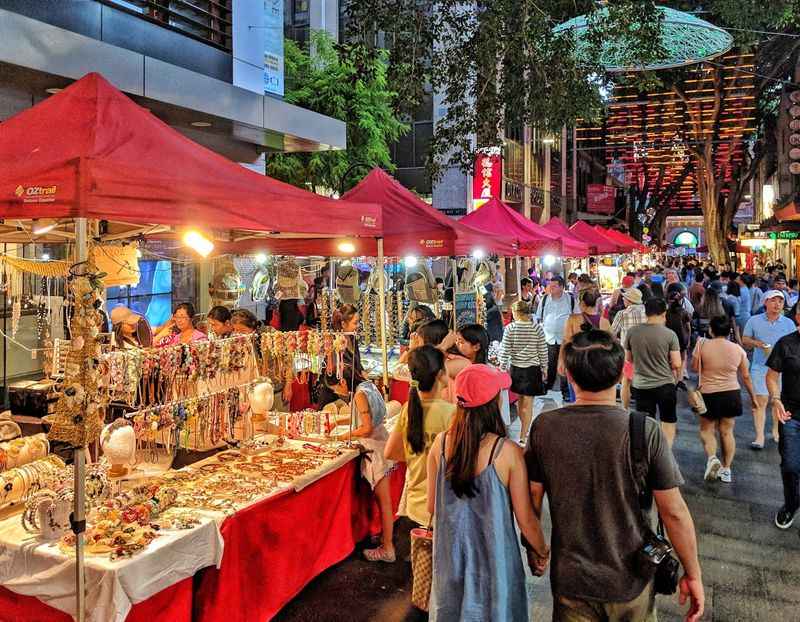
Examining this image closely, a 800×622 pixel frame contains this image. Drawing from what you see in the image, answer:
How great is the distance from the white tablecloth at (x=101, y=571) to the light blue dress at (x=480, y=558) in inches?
56.5

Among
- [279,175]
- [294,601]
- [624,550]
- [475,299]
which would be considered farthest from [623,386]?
[279,175]

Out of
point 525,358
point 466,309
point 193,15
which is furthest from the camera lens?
point 193,15

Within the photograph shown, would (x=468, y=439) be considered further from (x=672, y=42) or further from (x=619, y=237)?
(x=619, y=237)

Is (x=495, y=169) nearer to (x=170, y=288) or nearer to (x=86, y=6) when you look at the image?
(x=170, y=288)

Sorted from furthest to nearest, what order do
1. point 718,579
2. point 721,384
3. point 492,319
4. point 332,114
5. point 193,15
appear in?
point 332,114
point 492,319
point 193,15
point 721,384
point 718,579

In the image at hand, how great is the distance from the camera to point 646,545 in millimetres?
2682

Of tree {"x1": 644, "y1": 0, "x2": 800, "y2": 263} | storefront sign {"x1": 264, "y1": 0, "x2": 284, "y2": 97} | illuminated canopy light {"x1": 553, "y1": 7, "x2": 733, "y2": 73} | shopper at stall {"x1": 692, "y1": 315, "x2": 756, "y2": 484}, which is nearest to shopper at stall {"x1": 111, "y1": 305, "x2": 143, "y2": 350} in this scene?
shopper at stall {"x1": 692, "y1": 315, "x2": 756, "y2": 484}

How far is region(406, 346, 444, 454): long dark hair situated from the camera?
4.17 metres

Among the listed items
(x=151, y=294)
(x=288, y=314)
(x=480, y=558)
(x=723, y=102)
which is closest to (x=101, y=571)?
(x=480, y=558)

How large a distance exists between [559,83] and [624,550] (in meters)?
7.90

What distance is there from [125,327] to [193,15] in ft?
20.9

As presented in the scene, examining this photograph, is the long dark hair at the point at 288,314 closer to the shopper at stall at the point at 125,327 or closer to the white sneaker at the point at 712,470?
the shopper at stall at the point at 125,327

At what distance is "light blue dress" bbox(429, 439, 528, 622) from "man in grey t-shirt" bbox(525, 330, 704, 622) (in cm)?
21

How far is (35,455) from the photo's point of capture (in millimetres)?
4324
